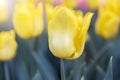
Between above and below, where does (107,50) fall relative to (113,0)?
below

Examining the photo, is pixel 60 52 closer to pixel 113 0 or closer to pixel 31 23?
pixel 31 23

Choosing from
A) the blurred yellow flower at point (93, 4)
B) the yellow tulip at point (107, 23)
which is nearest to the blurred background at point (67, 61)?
the yellow tulip at point (107, 23)

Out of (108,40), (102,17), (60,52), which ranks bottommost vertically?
(108,40)

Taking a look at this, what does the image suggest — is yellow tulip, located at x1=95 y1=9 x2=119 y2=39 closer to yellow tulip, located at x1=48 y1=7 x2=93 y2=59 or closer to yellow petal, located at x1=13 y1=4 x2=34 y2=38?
yellow petal, located at x1=13 y1=4 x2=34 y2=38

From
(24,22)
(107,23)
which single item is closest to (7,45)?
(24,22)

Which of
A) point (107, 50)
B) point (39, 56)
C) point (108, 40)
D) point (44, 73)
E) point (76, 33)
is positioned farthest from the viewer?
point (108, 40)

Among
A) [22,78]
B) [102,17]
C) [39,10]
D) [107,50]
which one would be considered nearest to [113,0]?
[102,17]

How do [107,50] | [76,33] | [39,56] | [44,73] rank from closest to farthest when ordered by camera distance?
[76,33] < [44,73] < [39,56] < [107,50]

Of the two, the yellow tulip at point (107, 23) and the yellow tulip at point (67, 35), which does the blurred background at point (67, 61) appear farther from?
the yellow tulip at point (67, 35)

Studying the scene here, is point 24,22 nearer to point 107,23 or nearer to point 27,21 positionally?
point 27,21
